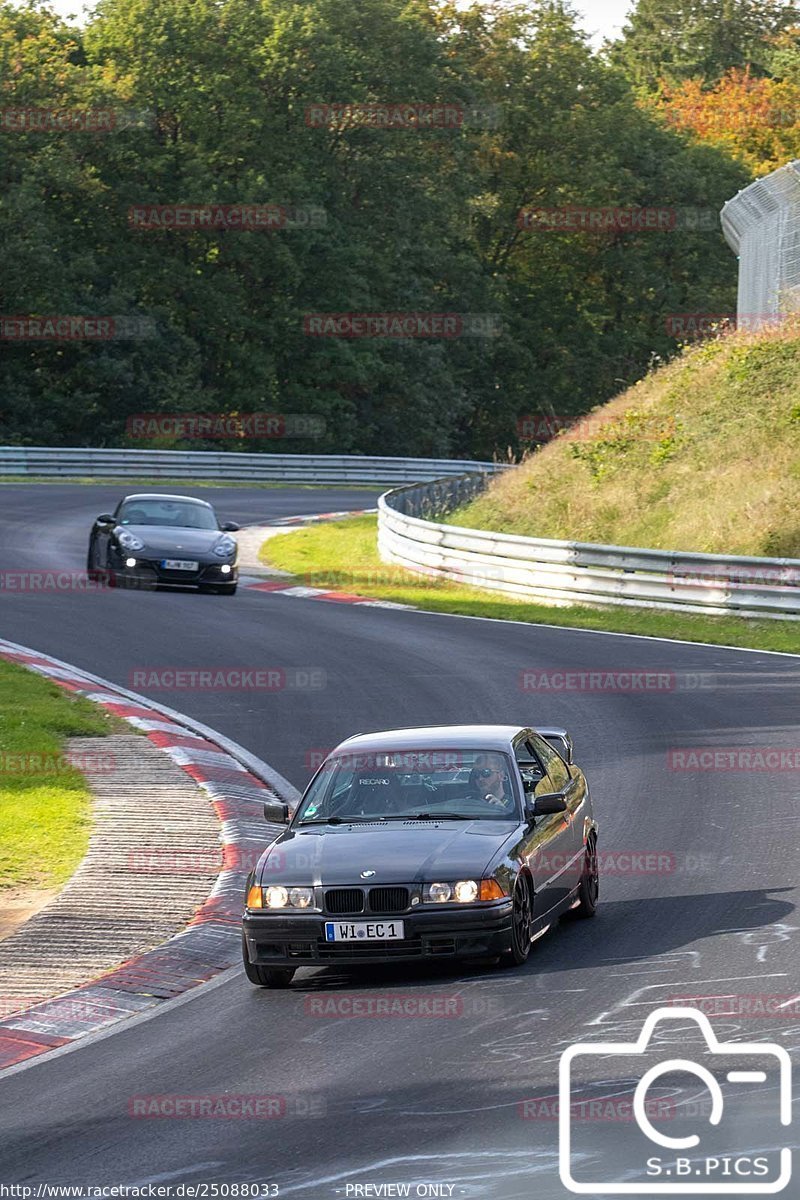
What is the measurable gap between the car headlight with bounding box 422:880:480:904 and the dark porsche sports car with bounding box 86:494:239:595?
18607 millimetres

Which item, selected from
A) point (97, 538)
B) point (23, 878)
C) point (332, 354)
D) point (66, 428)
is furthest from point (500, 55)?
Answer: point (23, 878)

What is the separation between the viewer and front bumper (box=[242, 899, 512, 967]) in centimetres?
927

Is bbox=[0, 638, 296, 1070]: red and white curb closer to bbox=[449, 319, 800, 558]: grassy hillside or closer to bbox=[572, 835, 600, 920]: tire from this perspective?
bbox=[572, 835, 600, 920]: tire

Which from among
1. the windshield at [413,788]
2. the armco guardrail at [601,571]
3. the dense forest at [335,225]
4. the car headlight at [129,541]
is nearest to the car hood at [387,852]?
the windshield at [413,788]

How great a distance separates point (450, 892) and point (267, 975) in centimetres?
112

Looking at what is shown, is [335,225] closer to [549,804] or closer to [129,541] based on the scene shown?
[129,541]

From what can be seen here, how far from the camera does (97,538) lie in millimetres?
28672

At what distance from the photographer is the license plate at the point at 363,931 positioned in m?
9.29

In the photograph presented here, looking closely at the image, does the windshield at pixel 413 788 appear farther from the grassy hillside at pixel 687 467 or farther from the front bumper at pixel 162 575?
the grassy hillside at pixel 687 467

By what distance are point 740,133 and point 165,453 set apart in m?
46.1

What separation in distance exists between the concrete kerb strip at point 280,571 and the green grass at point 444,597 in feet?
0.94

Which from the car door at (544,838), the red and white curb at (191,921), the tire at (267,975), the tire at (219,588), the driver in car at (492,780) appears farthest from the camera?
the tire at (219,588)

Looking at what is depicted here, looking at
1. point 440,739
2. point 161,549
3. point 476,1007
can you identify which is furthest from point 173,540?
point 476,1007

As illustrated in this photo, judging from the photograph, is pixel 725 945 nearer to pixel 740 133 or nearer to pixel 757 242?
pixel 757 242
